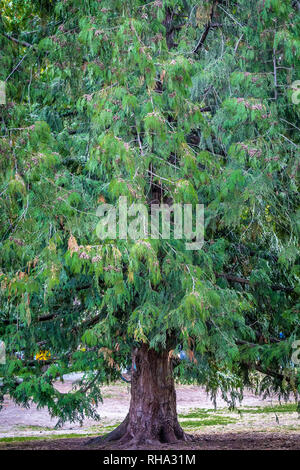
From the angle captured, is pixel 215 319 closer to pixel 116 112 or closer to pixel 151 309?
pixel 151 309

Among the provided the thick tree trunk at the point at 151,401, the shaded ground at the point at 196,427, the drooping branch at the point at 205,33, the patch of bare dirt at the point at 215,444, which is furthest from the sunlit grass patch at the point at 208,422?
the drooping branch at the point at 205,33

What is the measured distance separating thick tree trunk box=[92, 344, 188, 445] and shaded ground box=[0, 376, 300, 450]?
14.0 inches

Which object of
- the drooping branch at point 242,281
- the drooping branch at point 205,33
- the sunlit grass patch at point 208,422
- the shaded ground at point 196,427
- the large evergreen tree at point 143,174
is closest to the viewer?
the large evergreen tree at point 143,174

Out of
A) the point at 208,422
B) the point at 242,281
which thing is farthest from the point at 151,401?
the point at 208,422

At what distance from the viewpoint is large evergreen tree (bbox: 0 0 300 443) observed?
6504 millimetres

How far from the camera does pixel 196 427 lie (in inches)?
556

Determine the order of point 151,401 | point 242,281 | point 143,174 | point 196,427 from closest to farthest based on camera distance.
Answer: point 143,174, point 242,281, point 151,401, point 196,427

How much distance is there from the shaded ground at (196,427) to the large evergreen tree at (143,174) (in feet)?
6.01

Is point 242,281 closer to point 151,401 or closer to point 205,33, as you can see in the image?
point 151,401

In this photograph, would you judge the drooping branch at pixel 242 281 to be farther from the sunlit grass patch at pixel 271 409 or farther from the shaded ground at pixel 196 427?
the sunlit grass patch at pixel 271 409

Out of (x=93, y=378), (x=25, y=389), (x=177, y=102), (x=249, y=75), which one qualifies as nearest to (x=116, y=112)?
(x=177, y=102)

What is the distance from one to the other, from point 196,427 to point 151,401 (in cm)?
443

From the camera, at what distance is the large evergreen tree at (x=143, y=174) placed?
21.3 ft

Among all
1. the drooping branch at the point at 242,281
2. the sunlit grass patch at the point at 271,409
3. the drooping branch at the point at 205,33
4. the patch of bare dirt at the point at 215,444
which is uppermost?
the drooping branch at the point at 205,33
